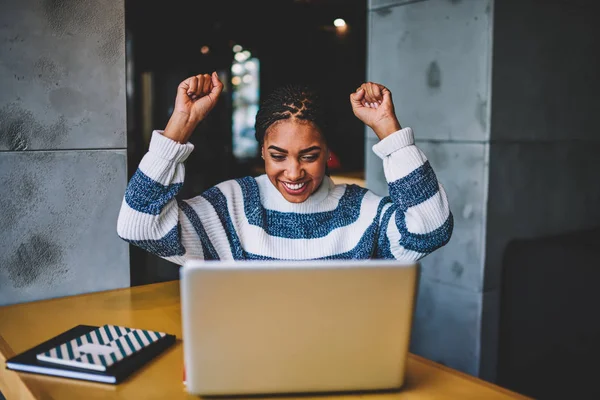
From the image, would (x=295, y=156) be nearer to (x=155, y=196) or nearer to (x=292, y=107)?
(x=292, y=107)

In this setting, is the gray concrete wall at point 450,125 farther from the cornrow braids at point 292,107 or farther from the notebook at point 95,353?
the notebook at point 95,353

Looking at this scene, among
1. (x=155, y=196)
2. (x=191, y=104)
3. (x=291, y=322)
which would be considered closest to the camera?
(x=291, y=322)

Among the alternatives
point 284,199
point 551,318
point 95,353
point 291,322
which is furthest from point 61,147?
point 551,318

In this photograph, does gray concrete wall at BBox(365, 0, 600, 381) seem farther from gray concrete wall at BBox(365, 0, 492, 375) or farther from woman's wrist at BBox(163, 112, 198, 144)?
woman's wrist at BBox(163, 112, 198, 144)

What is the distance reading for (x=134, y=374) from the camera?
130 cm

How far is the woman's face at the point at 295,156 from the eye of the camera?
1746 millimetres

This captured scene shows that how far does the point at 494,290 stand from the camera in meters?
2.86

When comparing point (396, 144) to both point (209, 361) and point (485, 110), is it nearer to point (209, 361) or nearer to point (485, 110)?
point (209, 361)

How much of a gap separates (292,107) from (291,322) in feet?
2.99

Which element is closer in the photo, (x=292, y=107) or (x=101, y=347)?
(x=101, y=347)

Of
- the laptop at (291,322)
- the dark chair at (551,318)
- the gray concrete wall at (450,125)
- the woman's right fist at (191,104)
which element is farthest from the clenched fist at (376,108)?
the dark chair at (551,318)

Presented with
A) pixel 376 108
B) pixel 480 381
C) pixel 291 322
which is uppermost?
pixel 376 108

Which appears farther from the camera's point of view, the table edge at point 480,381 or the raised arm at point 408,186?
the raised arm at point 408,186

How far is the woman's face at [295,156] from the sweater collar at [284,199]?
0.19 ft
